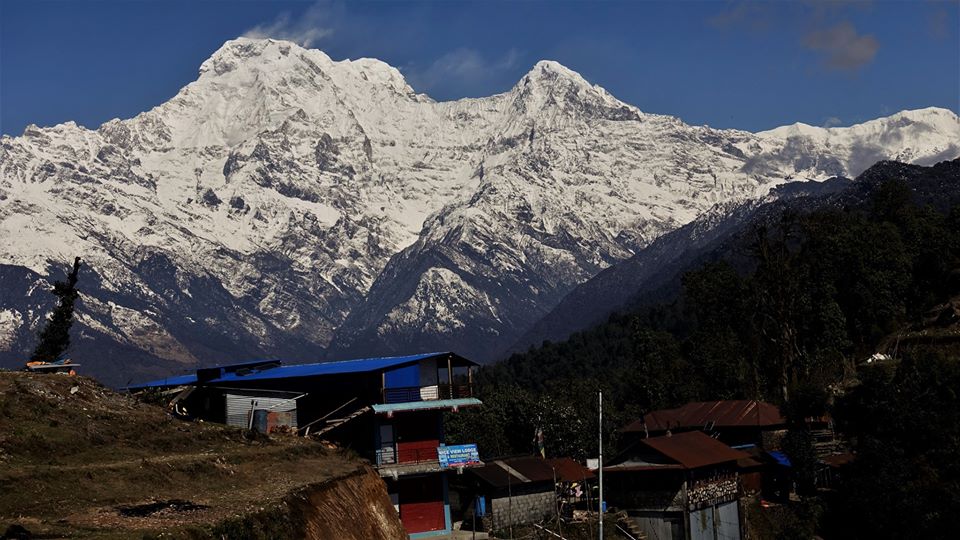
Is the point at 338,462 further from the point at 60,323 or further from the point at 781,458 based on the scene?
the point at 781,458

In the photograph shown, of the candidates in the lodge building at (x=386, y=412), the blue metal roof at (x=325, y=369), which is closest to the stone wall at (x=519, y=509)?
the lodge building at (x=386, y=412)

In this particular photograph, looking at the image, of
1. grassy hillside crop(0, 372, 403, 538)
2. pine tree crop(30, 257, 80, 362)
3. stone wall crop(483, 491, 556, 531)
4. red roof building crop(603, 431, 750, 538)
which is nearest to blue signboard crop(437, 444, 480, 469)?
stone wall crop(483, 491, 556, 531)

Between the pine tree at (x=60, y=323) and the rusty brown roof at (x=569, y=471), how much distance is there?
133 ft

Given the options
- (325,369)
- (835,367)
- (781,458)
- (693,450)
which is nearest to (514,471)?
(693,450)

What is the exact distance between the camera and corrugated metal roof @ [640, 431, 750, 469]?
80.6m

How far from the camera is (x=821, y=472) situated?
3600 inches

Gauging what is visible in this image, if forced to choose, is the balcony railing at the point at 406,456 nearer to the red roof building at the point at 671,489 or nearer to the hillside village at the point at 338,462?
the hillside village at the point at 338,462

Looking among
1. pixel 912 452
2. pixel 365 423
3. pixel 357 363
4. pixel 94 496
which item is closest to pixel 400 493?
pixel 365 423

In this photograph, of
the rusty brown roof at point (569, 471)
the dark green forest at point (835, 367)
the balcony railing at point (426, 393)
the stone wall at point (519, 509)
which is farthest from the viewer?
the rusty brown roof at point (569, 471)

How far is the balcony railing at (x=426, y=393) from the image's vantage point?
6950 centimetres

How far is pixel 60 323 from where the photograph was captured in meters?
97.9

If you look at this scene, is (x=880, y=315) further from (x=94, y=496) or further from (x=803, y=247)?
(x=94, y=496)

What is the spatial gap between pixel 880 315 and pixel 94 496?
107m

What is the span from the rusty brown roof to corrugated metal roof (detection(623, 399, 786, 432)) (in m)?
18.4
